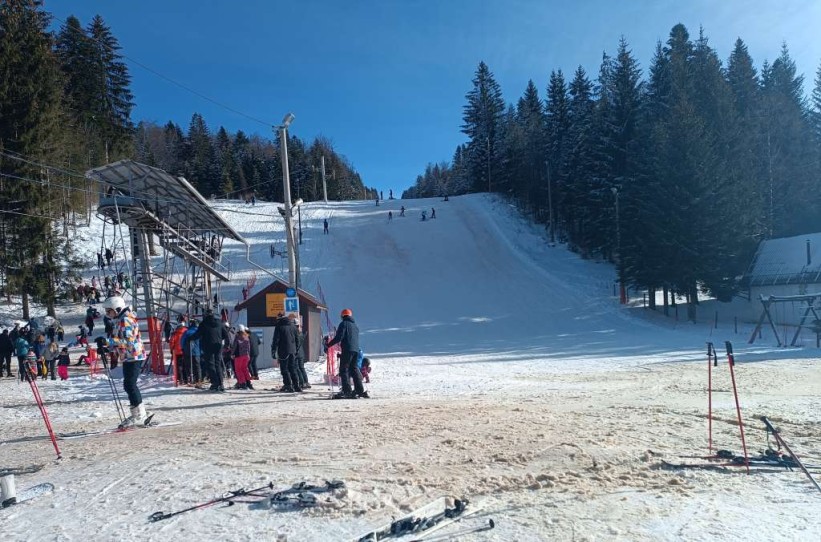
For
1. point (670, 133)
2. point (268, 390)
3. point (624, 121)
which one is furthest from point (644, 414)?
point (624, 121)

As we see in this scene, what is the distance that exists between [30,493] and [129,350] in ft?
12.3

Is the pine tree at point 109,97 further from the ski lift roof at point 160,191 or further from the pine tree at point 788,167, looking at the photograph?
the pine tree at point 788,167

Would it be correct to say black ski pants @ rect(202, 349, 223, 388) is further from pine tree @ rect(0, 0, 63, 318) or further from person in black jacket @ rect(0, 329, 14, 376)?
pine tree @ rect(0, 0, 63, 318)

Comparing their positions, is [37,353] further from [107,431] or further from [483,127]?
[483,127]

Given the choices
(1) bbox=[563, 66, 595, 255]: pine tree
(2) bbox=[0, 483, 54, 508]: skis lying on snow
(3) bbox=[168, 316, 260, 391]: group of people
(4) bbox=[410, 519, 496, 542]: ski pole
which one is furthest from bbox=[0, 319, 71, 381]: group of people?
(1) bbox=[563, 66, 595, 255]: pine tree

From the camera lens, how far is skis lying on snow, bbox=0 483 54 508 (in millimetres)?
5219

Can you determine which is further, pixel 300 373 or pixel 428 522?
pixel 300 373

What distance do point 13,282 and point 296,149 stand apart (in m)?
81.0

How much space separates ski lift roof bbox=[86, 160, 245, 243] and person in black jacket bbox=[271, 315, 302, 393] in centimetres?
838

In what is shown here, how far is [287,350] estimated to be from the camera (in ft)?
41.4

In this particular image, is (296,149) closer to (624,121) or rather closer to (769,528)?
(624,121)

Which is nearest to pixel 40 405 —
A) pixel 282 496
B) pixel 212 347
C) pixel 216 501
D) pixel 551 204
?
pixel 216 501

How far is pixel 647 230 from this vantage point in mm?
35812

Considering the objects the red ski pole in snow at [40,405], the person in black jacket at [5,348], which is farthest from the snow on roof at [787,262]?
the person in black jacket at [5,348]
